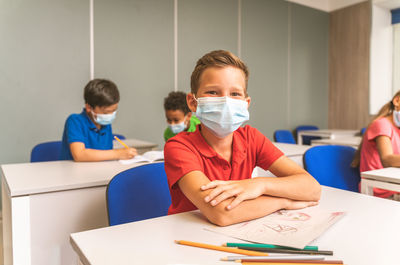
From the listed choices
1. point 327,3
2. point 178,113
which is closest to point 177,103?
point 178,113

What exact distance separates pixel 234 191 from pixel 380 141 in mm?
1289

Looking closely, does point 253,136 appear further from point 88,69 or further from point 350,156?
point 88,69

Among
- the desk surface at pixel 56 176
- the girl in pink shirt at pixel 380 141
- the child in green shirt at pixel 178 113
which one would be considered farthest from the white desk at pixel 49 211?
the girl in pink shirt at pixel 380 141

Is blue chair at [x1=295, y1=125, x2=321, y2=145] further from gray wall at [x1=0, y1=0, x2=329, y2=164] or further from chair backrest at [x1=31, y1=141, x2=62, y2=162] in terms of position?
chair backrest at [x1=31, y1=141, x2=62, y2=162]

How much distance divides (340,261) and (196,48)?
381cm

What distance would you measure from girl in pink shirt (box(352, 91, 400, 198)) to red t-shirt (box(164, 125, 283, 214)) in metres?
0.90

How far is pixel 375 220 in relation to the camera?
79 centimetres

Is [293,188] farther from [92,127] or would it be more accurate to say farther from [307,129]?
[307,129]

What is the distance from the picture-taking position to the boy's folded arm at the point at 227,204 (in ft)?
2.49

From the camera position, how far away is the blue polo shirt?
1908mm

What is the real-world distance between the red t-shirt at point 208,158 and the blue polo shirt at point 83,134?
111 cm

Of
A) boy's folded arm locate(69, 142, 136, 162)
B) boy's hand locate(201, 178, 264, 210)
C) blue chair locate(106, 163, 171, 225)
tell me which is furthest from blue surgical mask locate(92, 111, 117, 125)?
boy's hand locate(201, 178, 264, 210)

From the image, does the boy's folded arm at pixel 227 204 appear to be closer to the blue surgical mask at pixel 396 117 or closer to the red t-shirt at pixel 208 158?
the red t-shirt at pixel 208 158

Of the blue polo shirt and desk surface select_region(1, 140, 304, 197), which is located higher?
the blue polo shirt
